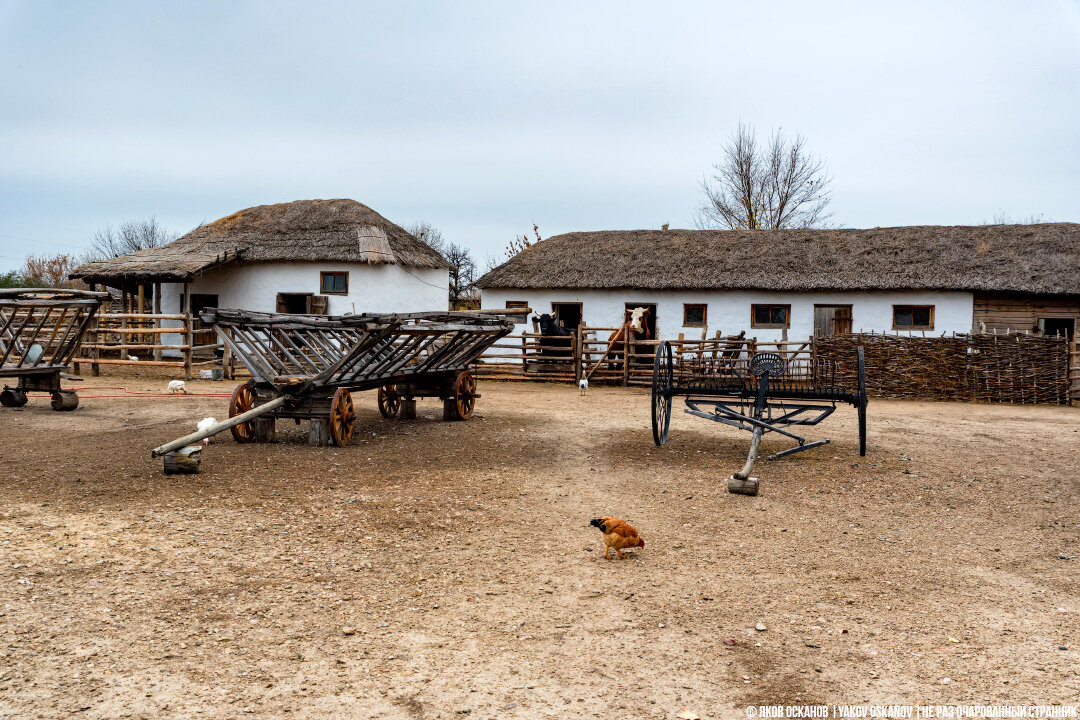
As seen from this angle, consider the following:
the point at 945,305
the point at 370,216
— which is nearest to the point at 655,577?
the point at 945,305

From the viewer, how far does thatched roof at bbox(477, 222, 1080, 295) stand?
2128 cm

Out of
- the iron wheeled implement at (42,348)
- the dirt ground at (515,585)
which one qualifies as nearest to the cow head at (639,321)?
the dirt ground at (515,585)

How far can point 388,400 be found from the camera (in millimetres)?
11484

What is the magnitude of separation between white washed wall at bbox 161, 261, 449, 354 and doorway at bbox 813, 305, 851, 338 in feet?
42.2

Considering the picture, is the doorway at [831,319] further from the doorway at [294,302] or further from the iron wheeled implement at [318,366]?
the doorway at [294,302]

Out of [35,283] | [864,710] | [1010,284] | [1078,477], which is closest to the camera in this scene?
[864,710]

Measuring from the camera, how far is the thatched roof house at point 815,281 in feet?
69.6

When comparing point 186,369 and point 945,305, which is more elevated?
point 945,305

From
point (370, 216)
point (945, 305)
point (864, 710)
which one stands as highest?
point (370, 216)

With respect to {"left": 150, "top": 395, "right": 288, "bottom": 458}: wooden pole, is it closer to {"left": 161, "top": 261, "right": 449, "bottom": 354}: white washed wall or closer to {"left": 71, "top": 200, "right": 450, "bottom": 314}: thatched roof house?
{"left": 71, "top": 200, "right": 450, "bottom": 314}: thatched roof house

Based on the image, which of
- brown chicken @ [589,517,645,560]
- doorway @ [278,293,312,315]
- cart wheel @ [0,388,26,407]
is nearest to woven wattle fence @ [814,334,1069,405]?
brown chicken @ [589,517,645,560]

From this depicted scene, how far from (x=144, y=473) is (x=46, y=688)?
4.16 metres

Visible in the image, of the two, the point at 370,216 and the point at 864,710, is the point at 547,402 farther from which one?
the point at 370,216

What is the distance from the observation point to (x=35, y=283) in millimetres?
40969
